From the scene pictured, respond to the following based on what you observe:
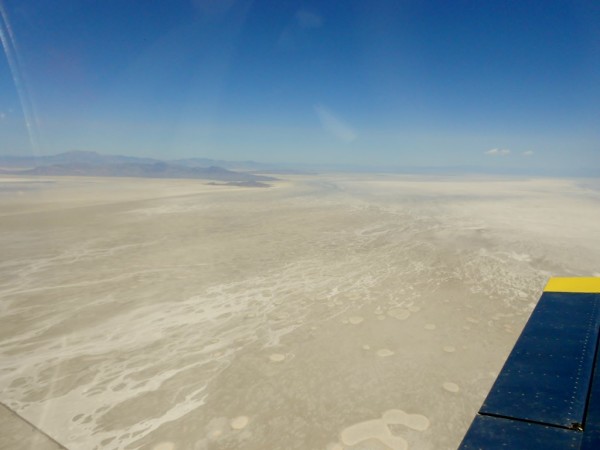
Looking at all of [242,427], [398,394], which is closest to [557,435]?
[398,394]

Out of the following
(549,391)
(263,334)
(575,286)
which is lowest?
(263,334)

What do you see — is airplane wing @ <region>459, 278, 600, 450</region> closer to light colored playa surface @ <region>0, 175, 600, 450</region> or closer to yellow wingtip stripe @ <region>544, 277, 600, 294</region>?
yellow wingtip stripe @ <region>544, 277, 600, 294</region>

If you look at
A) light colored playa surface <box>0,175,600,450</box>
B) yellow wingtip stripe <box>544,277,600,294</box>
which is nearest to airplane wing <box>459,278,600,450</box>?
yellow wingtip stripe <box>544,277,600,294</box>

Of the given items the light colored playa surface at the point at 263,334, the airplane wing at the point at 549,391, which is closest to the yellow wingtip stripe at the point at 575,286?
the airplane wing at the point at 549,391

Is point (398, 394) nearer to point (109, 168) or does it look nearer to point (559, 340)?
point (559, 340)

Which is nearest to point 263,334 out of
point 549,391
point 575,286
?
point 549,391

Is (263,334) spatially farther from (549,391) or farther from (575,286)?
(575,286)

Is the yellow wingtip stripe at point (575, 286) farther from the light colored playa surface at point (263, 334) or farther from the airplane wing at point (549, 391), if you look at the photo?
the light colored playa surface at point (263, 334)

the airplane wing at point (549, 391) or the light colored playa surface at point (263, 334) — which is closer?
the airplane wing at point (549, 391)
